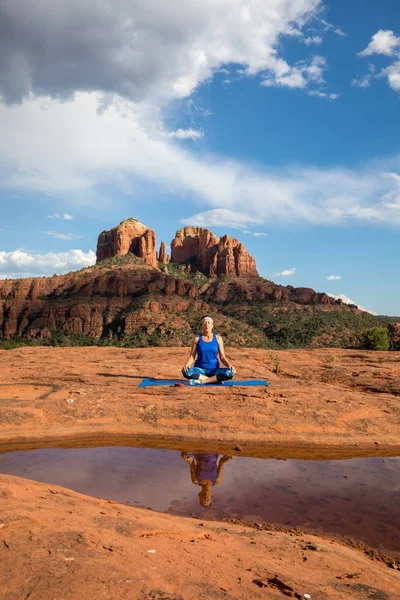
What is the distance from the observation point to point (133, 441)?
8.42 m

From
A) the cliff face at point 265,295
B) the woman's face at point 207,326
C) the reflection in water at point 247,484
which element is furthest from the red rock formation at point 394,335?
the cliff face at point 265,295

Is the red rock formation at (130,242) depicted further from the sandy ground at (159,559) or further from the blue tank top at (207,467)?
the sandy ground at (159,559)

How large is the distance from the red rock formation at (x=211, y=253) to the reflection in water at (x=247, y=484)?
117462 millimetres

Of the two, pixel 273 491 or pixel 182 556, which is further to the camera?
pixel 273 491

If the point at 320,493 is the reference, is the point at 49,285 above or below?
above

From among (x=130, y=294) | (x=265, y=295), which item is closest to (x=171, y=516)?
(x=130, y=294)

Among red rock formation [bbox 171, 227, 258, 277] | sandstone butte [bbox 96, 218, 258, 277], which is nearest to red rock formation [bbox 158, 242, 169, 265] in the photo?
sandstone butte [bbox 96, 218, 258, 277]

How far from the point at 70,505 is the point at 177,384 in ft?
21.4

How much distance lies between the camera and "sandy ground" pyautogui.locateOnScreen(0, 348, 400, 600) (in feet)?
9.99

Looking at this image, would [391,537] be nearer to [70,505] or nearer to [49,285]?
[70,505]

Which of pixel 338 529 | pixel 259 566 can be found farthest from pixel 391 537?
pixel 259 566

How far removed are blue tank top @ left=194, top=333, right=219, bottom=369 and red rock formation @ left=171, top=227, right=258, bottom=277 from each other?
113263 mm

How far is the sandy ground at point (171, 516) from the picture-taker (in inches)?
120

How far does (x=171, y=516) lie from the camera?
15.9 ft
